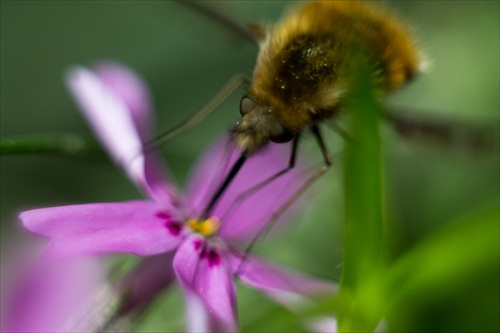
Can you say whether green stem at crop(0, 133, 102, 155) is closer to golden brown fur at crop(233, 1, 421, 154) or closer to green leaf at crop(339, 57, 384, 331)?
golden brown fur at crop(233, 1, 421, 154)

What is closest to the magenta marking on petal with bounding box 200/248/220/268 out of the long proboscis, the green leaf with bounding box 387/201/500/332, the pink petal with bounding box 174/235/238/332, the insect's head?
the pink petal with bounding box 174/235/238/332

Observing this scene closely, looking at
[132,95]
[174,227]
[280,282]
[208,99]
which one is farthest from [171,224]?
[208,99]

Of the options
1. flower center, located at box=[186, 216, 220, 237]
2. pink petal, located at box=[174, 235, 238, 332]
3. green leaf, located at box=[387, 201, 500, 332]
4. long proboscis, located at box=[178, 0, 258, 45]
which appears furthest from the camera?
long proboscis, located at box=[178, 0, 258, 45]

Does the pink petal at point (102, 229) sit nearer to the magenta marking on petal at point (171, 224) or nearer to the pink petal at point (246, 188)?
the magenta marking on petal at point (171, 224)

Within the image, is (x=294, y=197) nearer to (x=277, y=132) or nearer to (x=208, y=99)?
(x=277, y=132)

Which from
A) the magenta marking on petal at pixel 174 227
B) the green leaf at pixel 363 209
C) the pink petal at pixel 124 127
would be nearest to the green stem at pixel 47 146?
the pink petal at pixel 124 127

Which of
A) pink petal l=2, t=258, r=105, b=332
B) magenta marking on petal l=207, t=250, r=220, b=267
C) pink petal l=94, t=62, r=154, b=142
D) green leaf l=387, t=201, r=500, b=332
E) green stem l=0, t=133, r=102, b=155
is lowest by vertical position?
A: green leaf l=387, t=201, r=500, b=332

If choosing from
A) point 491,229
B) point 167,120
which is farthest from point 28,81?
point 491,229
